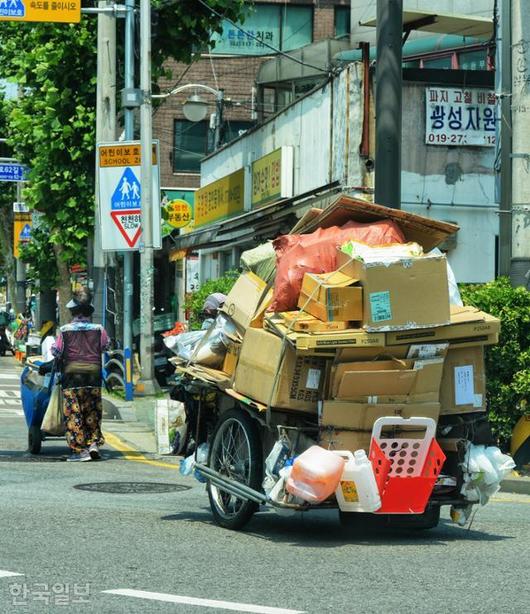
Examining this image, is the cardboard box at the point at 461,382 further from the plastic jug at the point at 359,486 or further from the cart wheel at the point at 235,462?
the cart wheel at the point at 235,462

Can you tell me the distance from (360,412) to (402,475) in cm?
48

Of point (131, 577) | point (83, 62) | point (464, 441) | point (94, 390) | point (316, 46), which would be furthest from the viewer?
point (316, 46)

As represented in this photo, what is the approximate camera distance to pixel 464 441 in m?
8.67

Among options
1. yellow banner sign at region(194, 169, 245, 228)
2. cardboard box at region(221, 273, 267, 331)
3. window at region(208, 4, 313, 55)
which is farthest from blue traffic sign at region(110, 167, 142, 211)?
window at region(208, 4, 313, 55)

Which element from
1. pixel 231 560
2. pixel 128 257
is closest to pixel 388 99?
pixel 231 560

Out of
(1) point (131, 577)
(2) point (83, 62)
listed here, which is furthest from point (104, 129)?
(1) point (131, 577)

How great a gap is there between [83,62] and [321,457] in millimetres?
18143

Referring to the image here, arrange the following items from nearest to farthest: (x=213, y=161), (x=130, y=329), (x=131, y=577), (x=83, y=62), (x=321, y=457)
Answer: (x=131, y=577)
(x=321, y=457)
(x=130, y=329)
(x=83, y=62)
(x=213, y=161)

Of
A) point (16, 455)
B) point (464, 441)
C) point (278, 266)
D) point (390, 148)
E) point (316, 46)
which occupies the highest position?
point (316, 46)

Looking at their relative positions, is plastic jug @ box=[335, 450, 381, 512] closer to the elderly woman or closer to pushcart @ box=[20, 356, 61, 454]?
the elderly woman

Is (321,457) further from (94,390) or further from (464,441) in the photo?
(94,390)

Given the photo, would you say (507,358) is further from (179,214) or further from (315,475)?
(179,214)

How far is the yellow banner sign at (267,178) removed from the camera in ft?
78.7

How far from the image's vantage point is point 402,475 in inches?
324
